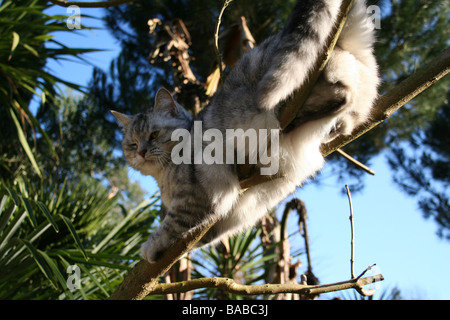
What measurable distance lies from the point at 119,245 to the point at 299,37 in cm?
242

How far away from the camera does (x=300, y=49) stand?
60.5 inches

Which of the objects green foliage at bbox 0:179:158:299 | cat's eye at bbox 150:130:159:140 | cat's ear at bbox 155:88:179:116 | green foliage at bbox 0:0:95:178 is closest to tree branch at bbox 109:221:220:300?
green foliage at bbox 0:179:158:299

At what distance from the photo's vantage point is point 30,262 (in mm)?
2719

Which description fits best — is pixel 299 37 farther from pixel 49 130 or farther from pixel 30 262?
pixel 49 130

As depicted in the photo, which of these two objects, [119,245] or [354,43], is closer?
[354,43]

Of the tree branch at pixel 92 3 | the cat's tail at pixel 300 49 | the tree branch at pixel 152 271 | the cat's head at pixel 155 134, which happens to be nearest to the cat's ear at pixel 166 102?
the cat's head at pixel 155 134

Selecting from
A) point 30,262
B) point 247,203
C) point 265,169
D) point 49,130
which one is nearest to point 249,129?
point 265,169

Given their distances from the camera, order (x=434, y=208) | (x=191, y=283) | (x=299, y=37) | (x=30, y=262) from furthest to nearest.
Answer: (x=434, y=208) < (x=30, y=262) < (x=191, y=283) < (x=299, y=37)

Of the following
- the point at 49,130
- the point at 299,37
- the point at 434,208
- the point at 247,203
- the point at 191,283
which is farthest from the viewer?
the point at 49,130

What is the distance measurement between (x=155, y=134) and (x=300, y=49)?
3.56 ft

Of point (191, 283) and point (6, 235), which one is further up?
point (6, 235)

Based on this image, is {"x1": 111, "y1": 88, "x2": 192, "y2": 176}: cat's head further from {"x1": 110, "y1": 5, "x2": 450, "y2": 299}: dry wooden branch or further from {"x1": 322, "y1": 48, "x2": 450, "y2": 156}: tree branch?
{"x1": 322, "y1": 48, "x2": 450, "y2": 156}: tree branch
